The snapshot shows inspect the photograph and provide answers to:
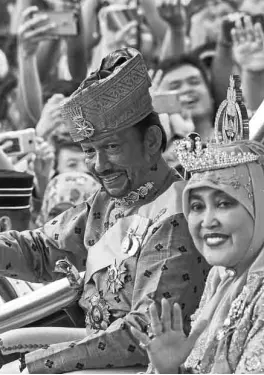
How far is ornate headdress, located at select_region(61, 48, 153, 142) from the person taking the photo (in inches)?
193

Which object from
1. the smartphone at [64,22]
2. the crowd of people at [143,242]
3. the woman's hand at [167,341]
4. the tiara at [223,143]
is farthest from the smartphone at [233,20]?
the woman's hand at [167,341]

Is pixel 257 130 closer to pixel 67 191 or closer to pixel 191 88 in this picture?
pixel 67 191

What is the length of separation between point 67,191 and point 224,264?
3.82 m

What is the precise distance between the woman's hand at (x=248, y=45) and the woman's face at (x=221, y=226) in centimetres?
448

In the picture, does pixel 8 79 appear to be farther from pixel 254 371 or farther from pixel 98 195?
pixel 254 371

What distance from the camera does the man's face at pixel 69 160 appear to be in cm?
882

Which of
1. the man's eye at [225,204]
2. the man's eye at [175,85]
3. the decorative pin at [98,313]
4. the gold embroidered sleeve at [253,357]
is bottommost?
the gold embroidered sleeve at [253,357]

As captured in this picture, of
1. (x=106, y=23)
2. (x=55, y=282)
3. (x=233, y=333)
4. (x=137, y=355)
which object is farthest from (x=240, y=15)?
(x=233, y=333)

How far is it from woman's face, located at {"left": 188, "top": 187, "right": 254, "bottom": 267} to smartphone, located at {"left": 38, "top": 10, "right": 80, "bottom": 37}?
558 centimetres

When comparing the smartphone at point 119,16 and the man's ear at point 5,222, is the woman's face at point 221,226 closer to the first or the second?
the man's ear at point 5,222

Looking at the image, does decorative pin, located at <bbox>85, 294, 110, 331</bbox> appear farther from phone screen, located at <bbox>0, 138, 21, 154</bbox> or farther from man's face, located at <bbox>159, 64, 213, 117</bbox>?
man's face, located at <bbox>159, 64, 213, 117</bbox>

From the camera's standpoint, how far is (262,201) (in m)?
4.16

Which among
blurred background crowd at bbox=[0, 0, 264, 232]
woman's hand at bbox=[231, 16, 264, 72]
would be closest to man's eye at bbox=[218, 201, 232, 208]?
blurred background crowd at bbox=[0, 0, 264, 232]

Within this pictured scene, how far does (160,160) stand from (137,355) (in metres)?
0.67
